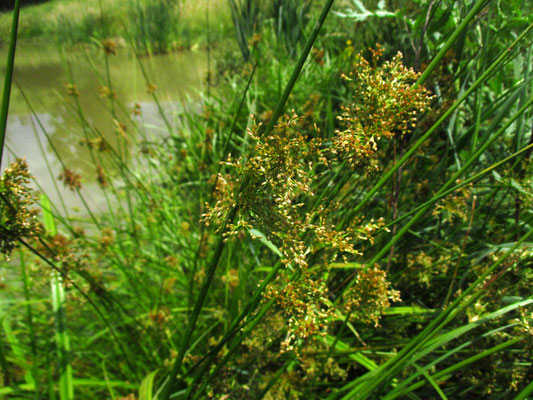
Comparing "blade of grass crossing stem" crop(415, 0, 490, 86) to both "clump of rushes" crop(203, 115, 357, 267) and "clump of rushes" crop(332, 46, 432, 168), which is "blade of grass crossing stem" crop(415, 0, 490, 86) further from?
"clump of rushes" crop(203, 115, 357, 267)

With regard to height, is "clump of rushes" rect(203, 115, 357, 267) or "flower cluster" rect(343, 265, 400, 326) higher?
"clump of rushes" rect(203, 115, 357, 267)

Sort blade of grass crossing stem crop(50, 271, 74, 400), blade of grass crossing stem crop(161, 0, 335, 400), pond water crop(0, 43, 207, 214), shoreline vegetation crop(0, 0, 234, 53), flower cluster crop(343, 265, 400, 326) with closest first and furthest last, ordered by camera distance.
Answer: blade of grass crossing stem crop(161, 0, 335, 400)
flower cluster crop(343, 265, 400, 326)
blade of grass crossing stem crop(50, 271, 74, 400)
shoreline vegetation crop(0, 0, 234, 53)
pond water crop(0, 43, 207, 214)

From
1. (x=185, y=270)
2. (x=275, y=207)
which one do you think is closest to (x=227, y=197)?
(x=275, y=207)

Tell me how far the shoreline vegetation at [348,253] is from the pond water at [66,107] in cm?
52

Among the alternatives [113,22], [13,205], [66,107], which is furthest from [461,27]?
[113,22]

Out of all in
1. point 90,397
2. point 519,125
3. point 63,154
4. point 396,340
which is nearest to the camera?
point 519,125

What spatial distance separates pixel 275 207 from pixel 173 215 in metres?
1.55

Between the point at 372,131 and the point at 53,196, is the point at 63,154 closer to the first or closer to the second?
the point at 53,196

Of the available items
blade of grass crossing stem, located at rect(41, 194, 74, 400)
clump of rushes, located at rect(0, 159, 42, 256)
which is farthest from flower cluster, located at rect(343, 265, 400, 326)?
blade of grass crossing stem, located at rect(41, 194, 74, 400)

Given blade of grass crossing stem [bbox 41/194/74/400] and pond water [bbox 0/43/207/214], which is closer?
blade of grass crossing stem [bbox 41/194/74/400]

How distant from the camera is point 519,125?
2.77 feet

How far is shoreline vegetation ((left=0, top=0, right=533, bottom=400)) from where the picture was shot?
443mm

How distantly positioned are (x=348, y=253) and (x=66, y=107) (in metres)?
1.91

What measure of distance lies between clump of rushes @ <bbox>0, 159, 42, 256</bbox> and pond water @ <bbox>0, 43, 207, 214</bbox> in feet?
3.42
